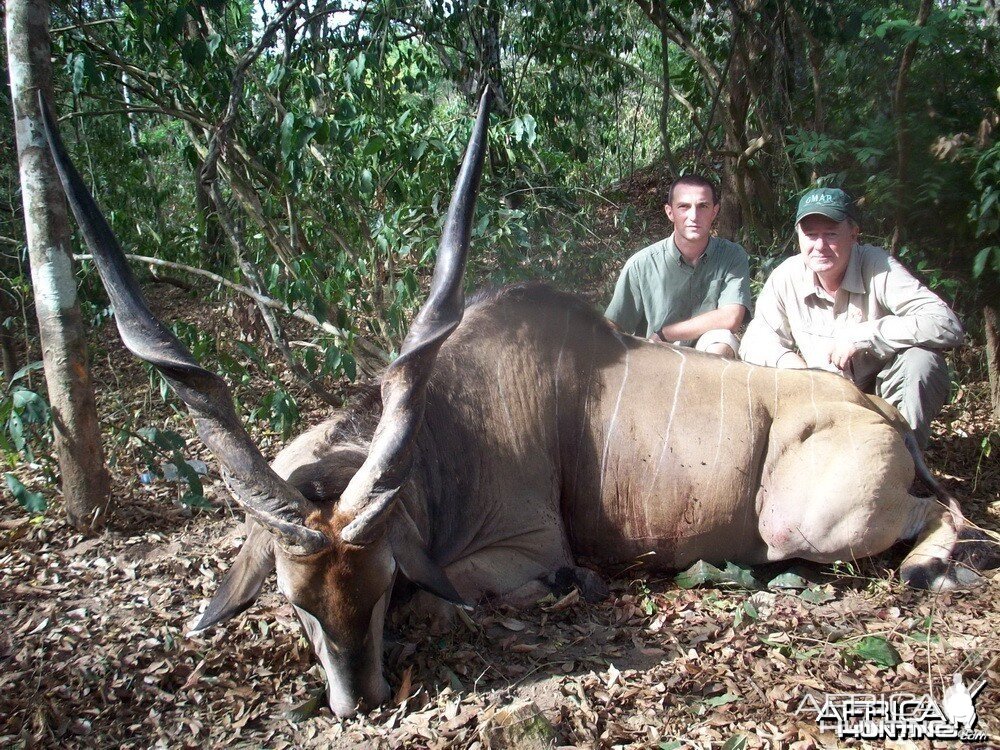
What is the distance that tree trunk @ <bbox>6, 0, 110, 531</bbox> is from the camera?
3.57 meters

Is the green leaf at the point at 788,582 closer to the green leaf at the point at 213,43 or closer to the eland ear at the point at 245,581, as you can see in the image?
the eland ear at the point at 245,581

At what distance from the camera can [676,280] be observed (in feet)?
15.9

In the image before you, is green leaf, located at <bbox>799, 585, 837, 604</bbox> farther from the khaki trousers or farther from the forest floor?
the khaki trousers

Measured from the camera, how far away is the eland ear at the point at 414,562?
2.82 meters

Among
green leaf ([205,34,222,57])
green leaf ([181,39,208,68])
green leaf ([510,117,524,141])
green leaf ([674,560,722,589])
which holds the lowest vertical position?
green leaf ([674,560,722,589])

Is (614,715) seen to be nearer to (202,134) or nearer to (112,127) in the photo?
(202,134)

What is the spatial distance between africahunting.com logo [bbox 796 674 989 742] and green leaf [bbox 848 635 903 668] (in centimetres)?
17

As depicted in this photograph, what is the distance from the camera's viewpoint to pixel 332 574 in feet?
8.64

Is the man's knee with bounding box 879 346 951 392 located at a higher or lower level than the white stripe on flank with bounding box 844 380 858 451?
higher

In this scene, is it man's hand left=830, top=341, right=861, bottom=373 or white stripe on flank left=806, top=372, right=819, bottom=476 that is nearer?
white stripe on flank left=806, top=372, right=819, bottom=476

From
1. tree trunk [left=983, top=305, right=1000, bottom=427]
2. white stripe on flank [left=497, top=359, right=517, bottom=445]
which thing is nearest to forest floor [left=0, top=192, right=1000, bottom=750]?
white stripe on flank [left=497, top=359, right=517, bottom=445]

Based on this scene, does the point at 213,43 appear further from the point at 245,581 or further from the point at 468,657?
the point at 468,657

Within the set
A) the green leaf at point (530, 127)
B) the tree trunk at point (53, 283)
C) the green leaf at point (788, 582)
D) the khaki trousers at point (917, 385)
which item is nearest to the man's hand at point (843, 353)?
the khaki trousers at point (917, 385)

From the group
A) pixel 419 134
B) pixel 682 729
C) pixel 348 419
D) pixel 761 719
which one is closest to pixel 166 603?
pixel 348 419
